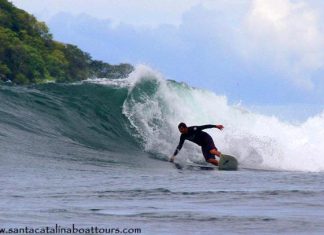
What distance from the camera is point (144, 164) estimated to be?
20.8 meters

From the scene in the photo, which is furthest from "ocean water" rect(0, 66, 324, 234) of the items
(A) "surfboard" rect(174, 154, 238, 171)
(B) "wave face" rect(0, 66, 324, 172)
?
(A) "surfboard" rect(174, 154, 238, 171)

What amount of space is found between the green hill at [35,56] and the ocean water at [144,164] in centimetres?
2859

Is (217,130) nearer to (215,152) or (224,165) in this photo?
(215,152)

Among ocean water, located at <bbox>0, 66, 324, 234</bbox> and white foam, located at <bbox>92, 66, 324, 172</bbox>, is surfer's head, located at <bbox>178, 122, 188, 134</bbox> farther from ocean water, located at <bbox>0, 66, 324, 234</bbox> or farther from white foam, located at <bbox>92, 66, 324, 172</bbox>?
white foam, located at <bbox>92, 66, 324, 172</bbox>

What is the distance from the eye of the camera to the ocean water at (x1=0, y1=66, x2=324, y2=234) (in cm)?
1068

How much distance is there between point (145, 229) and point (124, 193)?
3.61 meters

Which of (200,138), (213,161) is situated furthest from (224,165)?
(200,138)

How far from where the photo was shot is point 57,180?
49.7ft

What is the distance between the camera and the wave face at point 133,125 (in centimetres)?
2281

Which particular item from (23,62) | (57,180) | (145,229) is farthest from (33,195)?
(23,62)

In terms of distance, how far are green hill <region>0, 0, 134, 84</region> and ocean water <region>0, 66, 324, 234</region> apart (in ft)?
93.8

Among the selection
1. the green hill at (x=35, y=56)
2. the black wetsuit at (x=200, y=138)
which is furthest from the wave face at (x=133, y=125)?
the green hill at (x=35, y=56)

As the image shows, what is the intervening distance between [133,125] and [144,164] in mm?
4454

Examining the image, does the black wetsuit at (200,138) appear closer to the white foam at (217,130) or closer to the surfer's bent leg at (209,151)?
the surfer's bent leg at (209,151)
